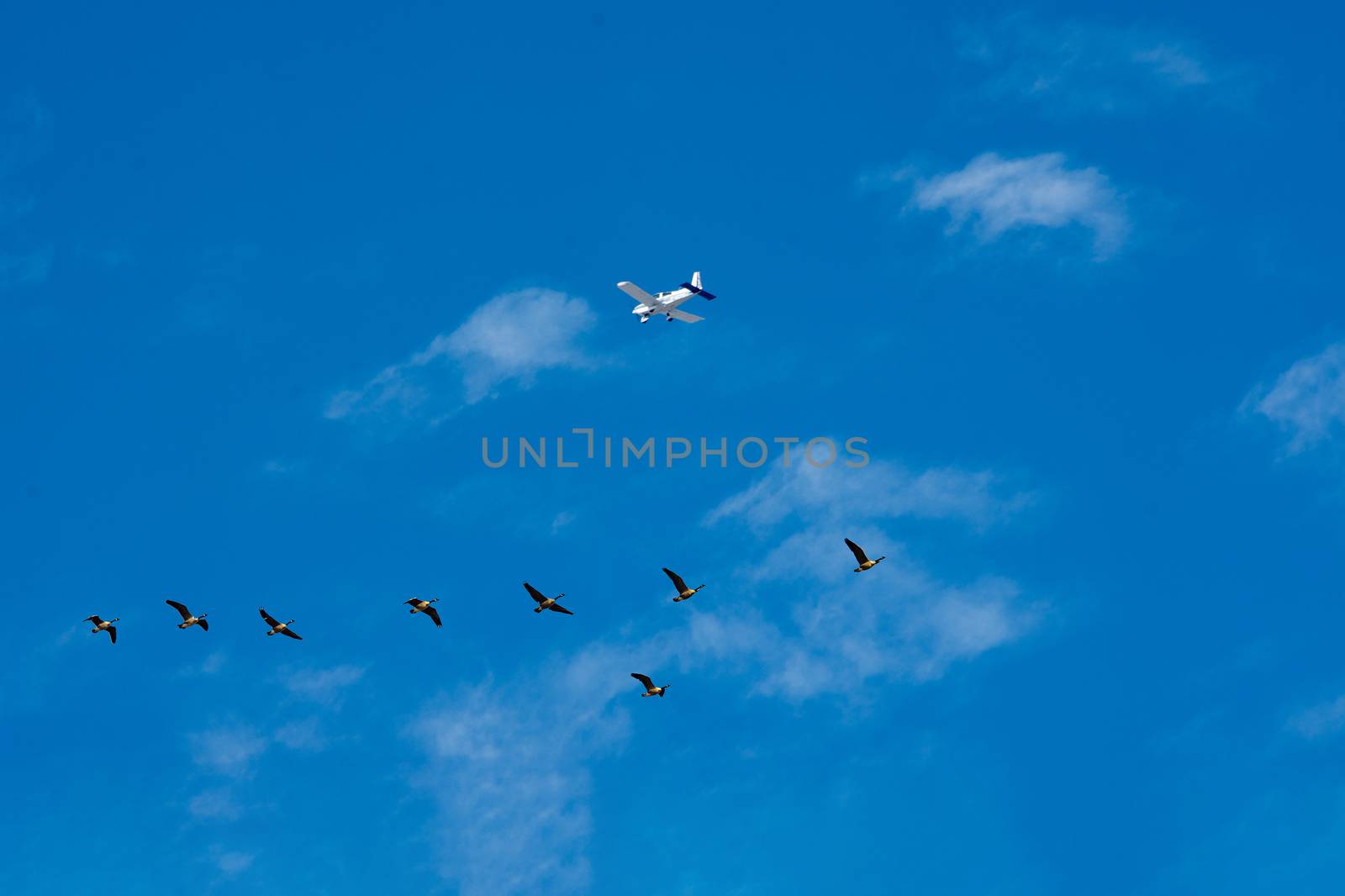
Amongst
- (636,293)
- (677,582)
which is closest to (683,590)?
(677,582)

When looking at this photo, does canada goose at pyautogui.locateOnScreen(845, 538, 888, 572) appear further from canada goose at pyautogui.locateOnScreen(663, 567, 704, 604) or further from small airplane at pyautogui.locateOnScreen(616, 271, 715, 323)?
small airplane at pyautogui.locateOnScreen(616, 271, 715, 323)

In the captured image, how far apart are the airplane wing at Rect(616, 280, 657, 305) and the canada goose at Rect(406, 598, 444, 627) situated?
63.9 meters

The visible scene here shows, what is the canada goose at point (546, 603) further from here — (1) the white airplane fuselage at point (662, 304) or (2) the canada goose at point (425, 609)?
(1) the white airplane fuselage at point (662, 304)

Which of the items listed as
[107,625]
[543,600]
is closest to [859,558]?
[543,600]

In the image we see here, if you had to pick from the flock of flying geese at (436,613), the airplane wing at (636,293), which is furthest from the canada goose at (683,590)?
the airplane wing at (636,293)

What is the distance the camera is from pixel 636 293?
19325 centimetres

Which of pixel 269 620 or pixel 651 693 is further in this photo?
pixel 269 620

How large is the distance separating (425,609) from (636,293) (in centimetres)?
6521

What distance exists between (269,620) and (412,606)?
14.6m

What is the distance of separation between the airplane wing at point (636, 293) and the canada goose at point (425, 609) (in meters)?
63.9

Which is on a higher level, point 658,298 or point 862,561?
point 658,298

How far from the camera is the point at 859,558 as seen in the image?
122 meters

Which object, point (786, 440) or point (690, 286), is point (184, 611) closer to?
point (786, 440)

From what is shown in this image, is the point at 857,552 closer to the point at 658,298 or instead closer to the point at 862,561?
the point at 862,561
